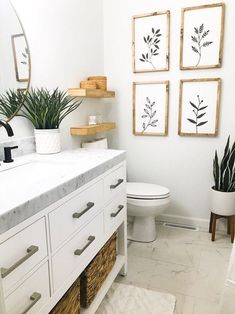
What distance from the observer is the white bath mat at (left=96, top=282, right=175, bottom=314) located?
148 cm

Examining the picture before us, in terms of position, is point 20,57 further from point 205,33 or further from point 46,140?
point 205,33

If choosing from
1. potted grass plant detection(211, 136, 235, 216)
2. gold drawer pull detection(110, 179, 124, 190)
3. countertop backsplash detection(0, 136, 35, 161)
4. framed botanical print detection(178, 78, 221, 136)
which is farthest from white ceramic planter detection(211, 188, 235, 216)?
countertop backsplash detection(0, 136, 35, 161)

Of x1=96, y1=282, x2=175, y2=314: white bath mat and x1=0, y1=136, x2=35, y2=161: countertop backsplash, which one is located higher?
x1=0, y1=136, x2=35, y2=161: countertop backsplash

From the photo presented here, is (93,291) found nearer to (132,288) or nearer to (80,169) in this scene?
(132,288)

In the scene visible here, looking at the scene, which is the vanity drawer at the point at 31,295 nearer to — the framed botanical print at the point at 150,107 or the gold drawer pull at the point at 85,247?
the gold drawer pull at the point at 85,247

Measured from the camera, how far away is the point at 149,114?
239 cm

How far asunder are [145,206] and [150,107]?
36.0 inches

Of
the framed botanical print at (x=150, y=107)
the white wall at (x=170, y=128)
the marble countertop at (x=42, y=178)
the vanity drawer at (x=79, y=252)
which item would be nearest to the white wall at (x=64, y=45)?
the white wall at (x=170, y=128)

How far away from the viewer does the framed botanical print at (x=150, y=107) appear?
7.58 feet

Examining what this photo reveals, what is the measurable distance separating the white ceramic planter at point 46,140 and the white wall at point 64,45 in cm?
10

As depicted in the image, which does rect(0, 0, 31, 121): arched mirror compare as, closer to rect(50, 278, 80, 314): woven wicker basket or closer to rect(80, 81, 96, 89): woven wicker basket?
rect(80, 81, 96, 89): woven wicker basket

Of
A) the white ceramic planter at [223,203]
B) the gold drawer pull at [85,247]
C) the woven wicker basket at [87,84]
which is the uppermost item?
the woven wicker basket at [87,84]

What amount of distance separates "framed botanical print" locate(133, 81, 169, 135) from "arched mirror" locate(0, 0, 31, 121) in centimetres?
114

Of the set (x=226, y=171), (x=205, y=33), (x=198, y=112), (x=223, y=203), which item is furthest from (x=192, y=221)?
(x=205, y=33)
